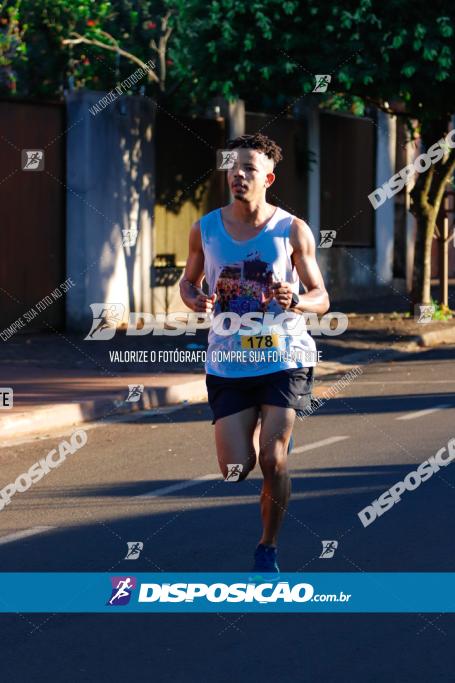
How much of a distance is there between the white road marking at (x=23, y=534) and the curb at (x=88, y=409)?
380cm

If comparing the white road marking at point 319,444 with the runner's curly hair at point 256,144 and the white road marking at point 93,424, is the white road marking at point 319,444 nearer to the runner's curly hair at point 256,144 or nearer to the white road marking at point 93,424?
the white road marking at point 93,424

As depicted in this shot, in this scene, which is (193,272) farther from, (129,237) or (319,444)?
(129,237)

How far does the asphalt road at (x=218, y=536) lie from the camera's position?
5.50m

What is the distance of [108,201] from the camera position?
20344 millimetres

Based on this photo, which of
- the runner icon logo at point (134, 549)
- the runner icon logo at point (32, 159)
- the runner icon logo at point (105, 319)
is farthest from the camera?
the runner icon logo at point (105, 319)

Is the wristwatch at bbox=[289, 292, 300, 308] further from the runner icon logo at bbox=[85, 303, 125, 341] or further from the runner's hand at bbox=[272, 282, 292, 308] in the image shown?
the runner icon logo at bbox=[85, 303, 125, 341]

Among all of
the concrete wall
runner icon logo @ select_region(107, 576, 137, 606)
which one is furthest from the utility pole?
runner icon logo @ select_region(107, 576, 137, 606)

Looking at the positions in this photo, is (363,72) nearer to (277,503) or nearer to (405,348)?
(405,348)

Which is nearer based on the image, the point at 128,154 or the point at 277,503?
the point at 277,503

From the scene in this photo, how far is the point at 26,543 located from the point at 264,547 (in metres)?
1.49

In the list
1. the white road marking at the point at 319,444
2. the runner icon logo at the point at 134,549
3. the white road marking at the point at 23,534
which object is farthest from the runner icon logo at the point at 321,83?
the runner icon logo at the point at 134,549

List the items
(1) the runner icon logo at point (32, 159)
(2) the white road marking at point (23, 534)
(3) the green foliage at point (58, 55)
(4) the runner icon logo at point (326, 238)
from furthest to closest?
(4) the runner icon logo at point (326, 238)
(3) the green foliage at point (58, 55)
(1) the runner icon logo at point (32, 159)
(2) the white road marking at point (23, 534)

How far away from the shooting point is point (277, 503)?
21.9 ft
